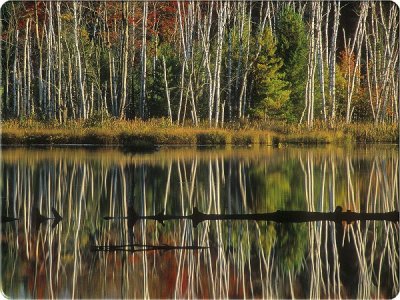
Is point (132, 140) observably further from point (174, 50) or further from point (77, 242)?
point (77, 242)

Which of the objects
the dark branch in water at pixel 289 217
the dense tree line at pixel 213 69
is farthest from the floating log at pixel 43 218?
the dense tree line at pixel 213 69

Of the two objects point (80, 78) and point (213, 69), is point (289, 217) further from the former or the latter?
point (213, 69)

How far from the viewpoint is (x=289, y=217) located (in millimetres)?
12688

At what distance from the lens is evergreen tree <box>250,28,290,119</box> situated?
30828 millimetres

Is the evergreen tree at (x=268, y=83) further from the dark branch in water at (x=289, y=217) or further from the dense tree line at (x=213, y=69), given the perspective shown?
the dark branch in water at (x=289, y=217)

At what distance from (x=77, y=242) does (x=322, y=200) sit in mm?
5317

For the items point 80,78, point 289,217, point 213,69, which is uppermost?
point 213,69

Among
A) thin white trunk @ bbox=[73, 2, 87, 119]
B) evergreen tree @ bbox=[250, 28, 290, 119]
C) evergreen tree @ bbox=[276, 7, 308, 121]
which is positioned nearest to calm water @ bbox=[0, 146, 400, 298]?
thin white trunk @ bbox=[73, 2, 87, 119]

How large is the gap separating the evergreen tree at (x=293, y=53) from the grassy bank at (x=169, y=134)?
2.93 m

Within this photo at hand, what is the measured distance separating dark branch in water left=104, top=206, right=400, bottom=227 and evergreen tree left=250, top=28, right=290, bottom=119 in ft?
58.2

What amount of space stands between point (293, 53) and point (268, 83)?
1.77 m

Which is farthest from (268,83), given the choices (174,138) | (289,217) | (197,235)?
(197,235)

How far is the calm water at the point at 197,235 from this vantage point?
32.0ft

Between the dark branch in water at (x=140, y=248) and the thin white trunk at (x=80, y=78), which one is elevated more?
the thin white trunk at (x=80, y=78)
